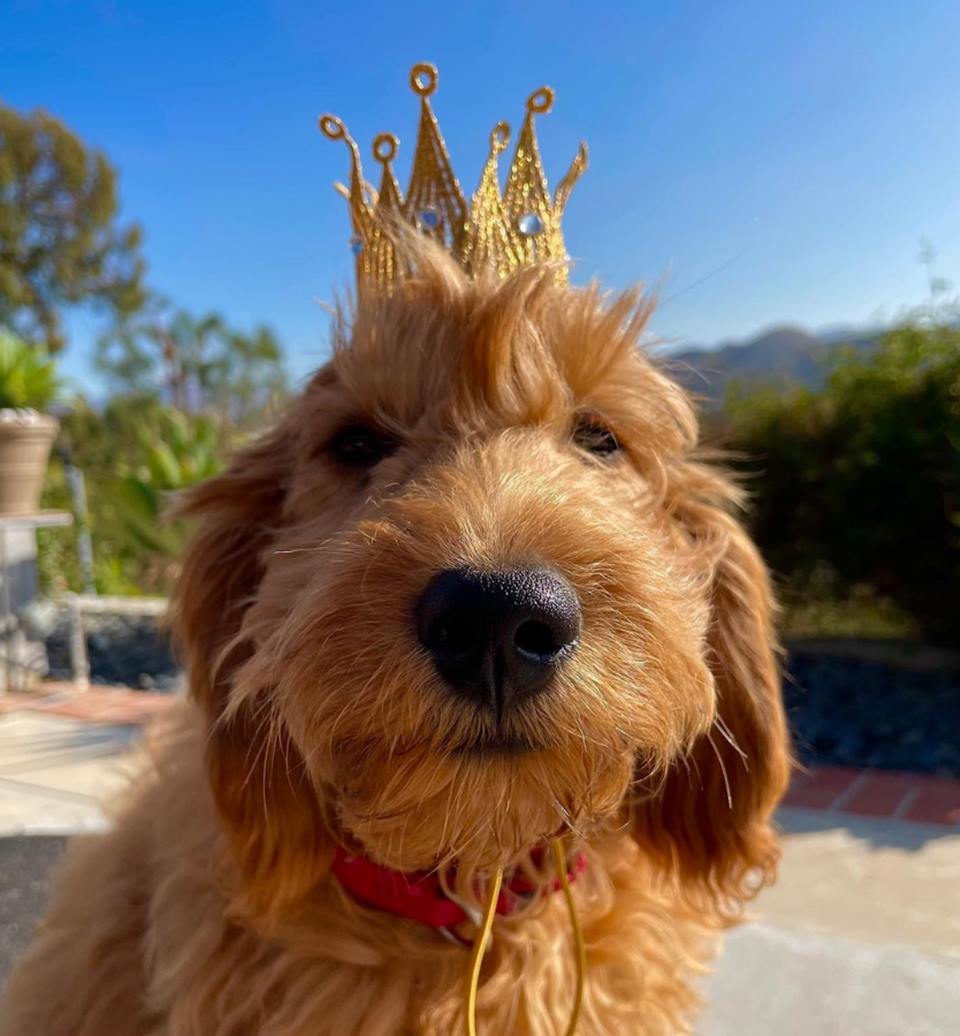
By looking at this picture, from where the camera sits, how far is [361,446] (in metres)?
1.92

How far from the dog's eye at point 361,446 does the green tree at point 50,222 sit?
25.9 metres

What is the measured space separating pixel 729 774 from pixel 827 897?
59.0 inches

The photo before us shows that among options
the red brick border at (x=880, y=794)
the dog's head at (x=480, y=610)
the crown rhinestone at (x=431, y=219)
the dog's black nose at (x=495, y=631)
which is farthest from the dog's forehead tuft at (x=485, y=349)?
the red brick border at (x=880, y=794)

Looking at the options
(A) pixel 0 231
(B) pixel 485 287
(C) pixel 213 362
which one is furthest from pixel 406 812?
(C) pixel 213 362

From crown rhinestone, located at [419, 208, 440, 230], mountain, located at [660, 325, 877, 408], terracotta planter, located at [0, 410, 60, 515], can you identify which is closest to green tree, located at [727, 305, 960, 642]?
mountain, located at [660, 325, 877, 408]

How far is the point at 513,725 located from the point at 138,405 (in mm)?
31522

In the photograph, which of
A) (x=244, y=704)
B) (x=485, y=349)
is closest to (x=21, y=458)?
(x=244, y=704)

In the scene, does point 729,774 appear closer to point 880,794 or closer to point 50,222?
point 880,794

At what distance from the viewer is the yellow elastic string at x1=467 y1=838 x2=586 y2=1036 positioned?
4.96 feet

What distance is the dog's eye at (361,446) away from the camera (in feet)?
6.23

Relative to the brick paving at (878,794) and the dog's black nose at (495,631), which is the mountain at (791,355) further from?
the dog's black nose at (495,631)

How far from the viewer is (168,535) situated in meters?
9.28

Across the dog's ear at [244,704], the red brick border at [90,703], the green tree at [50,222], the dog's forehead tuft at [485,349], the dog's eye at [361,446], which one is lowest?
the red brick border at [90,703]

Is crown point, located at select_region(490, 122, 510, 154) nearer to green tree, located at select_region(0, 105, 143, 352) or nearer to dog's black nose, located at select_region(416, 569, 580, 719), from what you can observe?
dog's black nose, located at select_region(416, 569, 580, 719)
